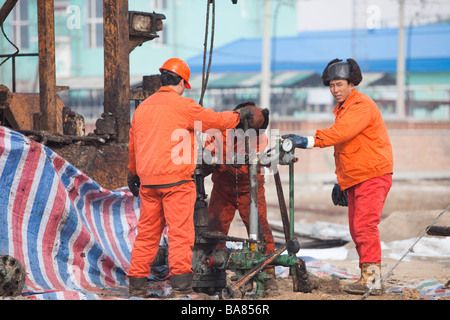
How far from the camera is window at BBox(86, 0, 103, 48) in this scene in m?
29.4

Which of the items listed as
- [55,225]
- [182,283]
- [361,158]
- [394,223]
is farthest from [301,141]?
[394,223]

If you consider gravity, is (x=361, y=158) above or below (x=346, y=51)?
below

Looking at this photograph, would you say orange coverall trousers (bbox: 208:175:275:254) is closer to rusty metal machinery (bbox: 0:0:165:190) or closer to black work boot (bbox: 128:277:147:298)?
rusty metal machinery (bbox: 0:0:165:190)

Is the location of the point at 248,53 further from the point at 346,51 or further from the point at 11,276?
the point at 11,276

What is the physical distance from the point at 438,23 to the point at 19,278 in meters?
28.4

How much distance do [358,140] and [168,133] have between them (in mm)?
1485

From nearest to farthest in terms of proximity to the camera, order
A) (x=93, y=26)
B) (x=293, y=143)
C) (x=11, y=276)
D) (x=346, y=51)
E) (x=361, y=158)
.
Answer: (x=11, y=276) < (x=293, y=143) < (x=361, y=158) < (x=346, y=51) < (x=93, y=26)

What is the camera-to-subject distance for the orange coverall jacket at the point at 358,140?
495cm

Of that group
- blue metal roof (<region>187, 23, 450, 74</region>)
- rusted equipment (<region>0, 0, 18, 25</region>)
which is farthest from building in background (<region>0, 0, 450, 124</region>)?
rusted equipment (<region>0, 0, 18, 25</region>)

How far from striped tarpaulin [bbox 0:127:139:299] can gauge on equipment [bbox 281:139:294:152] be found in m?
1.68

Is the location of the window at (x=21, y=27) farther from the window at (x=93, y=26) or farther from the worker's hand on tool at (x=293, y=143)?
the worker's hand on tool at (x=293, y=143)

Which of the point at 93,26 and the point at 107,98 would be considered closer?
the point at 107,98

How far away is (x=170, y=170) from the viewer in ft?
15.3
